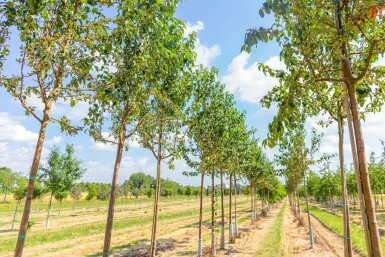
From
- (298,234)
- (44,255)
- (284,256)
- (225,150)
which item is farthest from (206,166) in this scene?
(298,234)

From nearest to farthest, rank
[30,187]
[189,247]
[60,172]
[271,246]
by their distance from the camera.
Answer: [30,187], [271,246], [189,247], [60,172]

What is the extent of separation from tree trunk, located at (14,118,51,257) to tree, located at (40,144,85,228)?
2674 centimetres

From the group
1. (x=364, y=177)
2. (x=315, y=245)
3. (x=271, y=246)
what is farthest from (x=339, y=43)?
(x=315, y=245)

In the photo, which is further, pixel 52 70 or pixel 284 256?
pixel 284 256

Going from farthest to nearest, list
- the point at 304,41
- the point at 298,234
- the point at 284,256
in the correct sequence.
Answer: the point at 298,234
the point at 284,256
the point at 304,41

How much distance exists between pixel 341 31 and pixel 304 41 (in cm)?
51

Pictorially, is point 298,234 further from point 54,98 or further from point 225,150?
point 54,98

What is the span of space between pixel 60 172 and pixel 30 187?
1070 inches

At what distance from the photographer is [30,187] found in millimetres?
5277

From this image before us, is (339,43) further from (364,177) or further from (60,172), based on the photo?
(60,172)

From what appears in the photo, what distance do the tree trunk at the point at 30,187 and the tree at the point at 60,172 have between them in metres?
26.7

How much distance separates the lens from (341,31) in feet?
11.8

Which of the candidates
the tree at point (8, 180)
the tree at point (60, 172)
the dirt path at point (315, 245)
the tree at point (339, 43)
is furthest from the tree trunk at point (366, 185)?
the tree at point (8, 180)

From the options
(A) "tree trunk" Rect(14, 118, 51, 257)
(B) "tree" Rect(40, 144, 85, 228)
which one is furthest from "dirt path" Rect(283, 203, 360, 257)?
(B) "tree" Rect(40, 144, 85, 228)
